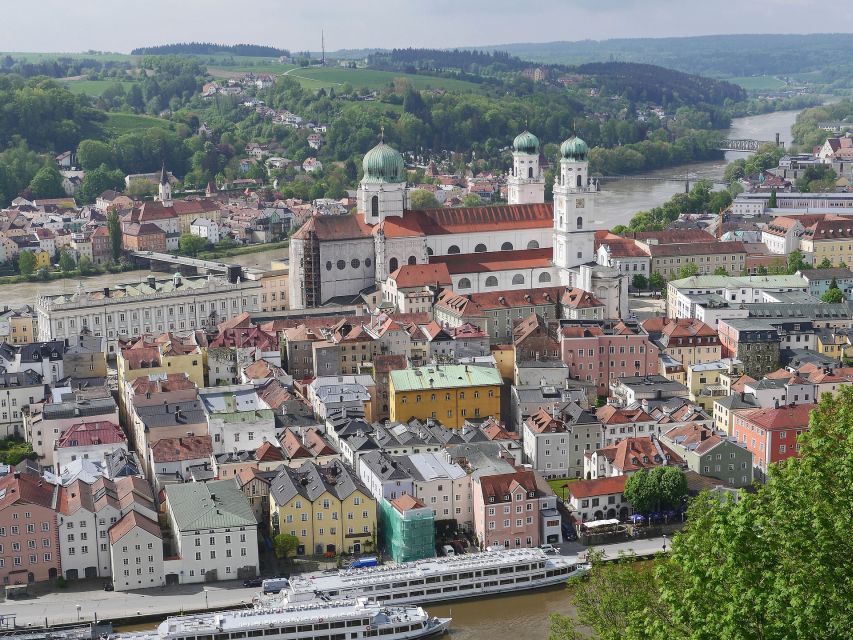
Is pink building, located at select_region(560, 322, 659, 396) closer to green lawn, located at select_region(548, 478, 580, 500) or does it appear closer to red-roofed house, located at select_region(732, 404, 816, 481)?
red-roofed house, located at select_region(732, 404, 816, 481)

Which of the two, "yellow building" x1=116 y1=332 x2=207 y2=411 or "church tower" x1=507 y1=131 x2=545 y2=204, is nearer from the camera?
"yellow building" x1=116 y1=332 x2=207 y2=411

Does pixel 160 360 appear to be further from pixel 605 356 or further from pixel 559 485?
pixel 605 356

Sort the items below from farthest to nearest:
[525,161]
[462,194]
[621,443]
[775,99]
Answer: [775,99] → [462,194] → [525,161] → [621,443]

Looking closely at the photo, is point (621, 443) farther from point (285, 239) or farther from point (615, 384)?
point (285, 239)

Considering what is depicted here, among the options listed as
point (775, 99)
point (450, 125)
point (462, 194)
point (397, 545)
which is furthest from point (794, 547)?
point (775, 99)

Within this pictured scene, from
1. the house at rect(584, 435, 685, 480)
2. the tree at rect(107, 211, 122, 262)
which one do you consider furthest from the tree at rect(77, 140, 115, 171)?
the house at rect(584, 435, 685, 480)

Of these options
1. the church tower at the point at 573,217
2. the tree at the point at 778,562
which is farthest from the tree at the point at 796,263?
the tree at the point at 778,562

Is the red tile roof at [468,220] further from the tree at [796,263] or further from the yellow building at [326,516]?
the yellow building at [326,516]
